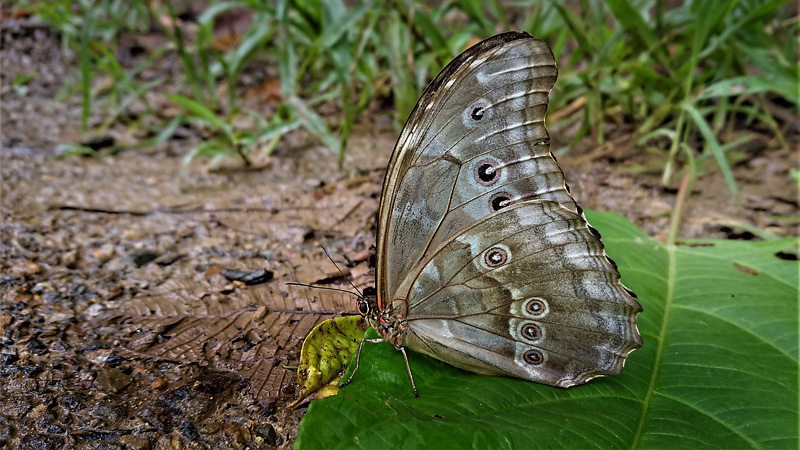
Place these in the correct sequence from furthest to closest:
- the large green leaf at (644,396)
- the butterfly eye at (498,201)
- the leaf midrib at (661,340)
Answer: the butterfly eye at (498,201)
the leaf midrib at (661,340)
the large green leaf at (644,396)

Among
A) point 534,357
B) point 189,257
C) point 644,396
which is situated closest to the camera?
point 644,396

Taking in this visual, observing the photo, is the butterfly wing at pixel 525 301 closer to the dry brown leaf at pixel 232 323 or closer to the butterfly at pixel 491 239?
the butterfly at pixel 491 239

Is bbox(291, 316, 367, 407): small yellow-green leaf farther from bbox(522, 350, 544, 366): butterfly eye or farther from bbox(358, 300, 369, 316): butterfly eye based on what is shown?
bbox(522, 350, 544, 366): butterfly eye

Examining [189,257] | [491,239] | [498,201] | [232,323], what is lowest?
[232,323]

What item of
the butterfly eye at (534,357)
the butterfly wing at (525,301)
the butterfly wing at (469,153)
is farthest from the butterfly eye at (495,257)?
the butterfly eye at (534,357)

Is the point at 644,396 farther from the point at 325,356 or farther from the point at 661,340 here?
the point at 325,356

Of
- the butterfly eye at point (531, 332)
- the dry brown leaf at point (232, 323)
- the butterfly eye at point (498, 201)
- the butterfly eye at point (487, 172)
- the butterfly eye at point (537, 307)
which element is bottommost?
the dry brown leaf at point (232, 323)

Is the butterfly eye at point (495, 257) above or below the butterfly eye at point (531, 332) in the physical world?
above

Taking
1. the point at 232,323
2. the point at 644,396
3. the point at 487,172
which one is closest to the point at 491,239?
the point at 487,172
